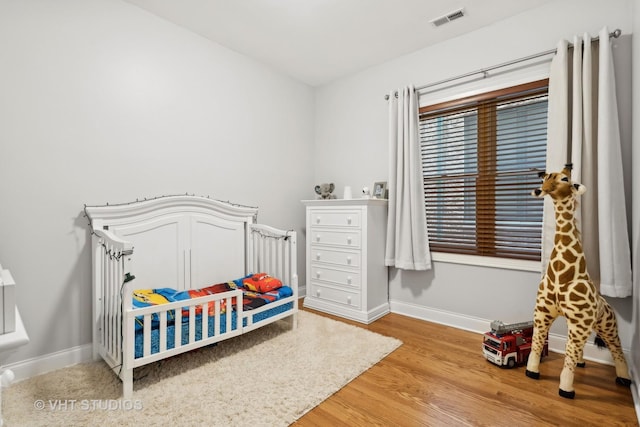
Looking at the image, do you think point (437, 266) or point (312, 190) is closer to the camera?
point (437, 266)

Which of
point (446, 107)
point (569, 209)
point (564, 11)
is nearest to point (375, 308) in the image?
point (569, 209)

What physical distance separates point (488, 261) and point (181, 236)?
2.38 m

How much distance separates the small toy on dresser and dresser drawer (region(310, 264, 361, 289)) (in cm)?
76

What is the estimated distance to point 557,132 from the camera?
2150mm

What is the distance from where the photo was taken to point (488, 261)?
2.60 meters

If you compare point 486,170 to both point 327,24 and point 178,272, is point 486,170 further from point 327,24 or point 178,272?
point 178,272

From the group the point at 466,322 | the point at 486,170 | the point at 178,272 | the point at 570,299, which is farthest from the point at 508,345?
the point at 178,272

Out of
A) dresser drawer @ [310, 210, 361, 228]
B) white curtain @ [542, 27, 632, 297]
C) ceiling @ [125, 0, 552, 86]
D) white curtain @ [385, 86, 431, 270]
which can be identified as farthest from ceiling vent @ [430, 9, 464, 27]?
dresser drawer @ [310, 210, 361, 228]

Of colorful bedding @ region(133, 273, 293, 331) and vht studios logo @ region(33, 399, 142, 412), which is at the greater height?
colorful bedding @ region(133, 273, 293, 331)

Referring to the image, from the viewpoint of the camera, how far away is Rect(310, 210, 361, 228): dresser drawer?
9.56 ft

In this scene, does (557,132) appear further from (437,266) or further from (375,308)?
(375,308)

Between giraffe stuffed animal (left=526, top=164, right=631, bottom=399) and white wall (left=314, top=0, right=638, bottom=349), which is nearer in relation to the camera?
giraffe stuffed animal (left=526, top=164, right=631, bottom=399)

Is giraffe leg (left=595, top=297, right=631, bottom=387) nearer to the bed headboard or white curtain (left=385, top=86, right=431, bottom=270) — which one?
white curtain (left=385, top=86, right=431, bottom=270)

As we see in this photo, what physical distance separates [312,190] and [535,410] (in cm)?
276
